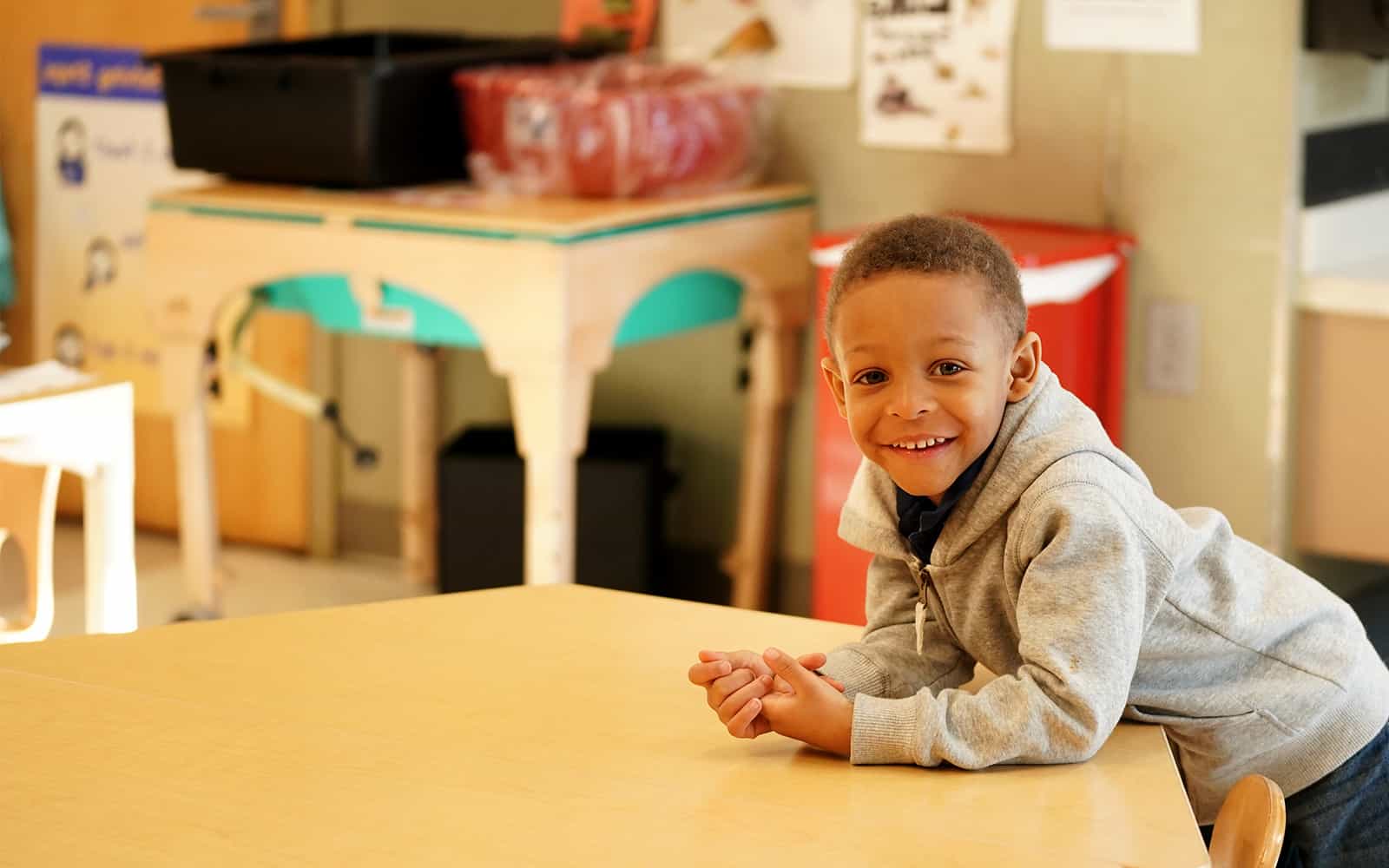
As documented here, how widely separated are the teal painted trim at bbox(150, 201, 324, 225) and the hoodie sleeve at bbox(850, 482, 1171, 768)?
70.8 inches

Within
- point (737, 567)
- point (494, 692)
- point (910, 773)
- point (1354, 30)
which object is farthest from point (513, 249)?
point (910, 773)

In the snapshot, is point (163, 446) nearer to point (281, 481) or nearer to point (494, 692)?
point (281, 481)

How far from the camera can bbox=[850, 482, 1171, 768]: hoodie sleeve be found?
3.64ft

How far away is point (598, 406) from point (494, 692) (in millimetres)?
2194

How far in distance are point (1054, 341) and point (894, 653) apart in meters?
1.34

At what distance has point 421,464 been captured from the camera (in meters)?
3.47

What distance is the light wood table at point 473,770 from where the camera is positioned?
38.1 inches

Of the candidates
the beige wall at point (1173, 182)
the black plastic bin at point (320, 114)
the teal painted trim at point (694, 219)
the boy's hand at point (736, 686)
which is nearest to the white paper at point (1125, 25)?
the beige wall at point (1173, 182)

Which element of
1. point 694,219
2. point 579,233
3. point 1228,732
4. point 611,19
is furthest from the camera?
point 611,19

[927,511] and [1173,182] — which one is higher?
[1173,182]

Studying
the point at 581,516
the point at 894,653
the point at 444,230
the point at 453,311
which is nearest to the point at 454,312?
the point at 453,311

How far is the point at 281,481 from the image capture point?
3686 mm

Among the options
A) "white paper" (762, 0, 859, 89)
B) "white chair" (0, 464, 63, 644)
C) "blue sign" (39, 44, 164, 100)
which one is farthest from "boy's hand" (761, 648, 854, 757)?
"blue sign" (39, 44, 164, 100)

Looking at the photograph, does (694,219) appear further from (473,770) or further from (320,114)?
(473,770)
